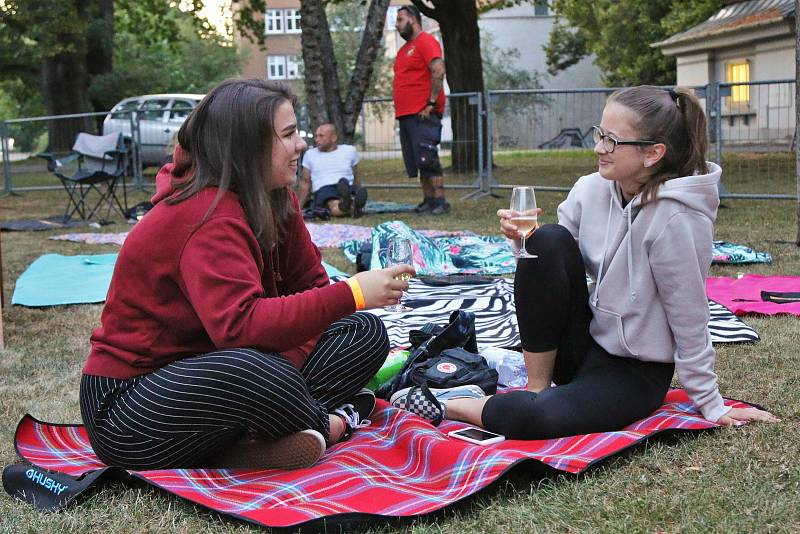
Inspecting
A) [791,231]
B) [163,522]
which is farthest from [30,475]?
[791,231]

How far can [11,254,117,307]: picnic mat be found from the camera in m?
6.74

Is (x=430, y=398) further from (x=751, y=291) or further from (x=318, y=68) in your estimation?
(x=318, y=68)

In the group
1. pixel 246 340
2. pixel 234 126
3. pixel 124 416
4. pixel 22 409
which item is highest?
pixel 234 126

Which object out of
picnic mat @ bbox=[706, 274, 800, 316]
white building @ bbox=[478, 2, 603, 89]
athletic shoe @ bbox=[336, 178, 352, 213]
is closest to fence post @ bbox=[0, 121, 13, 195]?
athletic shoe @ bbox=[336, 178, 352, 213]

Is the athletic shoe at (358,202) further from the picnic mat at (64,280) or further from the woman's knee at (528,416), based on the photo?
the woman's knee at (528,416)

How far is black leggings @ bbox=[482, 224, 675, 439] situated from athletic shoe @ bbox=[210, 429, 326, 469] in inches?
27.0

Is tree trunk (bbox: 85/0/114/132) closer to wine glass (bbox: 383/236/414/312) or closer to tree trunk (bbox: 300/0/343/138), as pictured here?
tree trunk (bbox: 300/0/343/138)

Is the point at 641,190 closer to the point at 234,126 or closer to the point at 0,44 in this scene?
the point at 234,126

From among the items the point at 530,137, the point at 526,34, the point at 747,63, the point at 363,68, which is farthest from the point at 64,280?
the point at 526,34

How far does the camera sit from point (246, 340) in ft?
9.32

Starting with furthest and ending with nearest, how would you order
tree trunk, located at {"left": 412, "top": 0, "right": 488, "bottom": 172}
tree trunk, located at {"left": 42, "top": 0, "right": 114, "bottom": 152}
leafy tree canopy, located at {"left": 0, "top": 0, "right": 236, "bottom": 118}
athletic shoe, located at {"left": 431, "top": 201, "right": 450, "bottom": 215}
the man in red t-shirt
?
tree trunk, located at {"left": 42, "top": 0, "right": 114, "bottom": 152} → leafy tree canopy, located at {"left": 0, "top": 0, "right": 236, "bottom": 118} → tree trunk, located at {"left": 412, "top": 0, "right": 488, "bottom": 172} → athletic shoe, located at {"left": 431, "top": 201, "right": 450, "bottom": 215} → the man in red t-shirt

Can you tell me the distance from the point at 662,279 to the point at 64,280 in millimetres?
5535

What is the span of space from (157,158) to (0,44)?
9.99m

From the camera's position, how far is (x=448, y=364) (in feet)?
13.0
